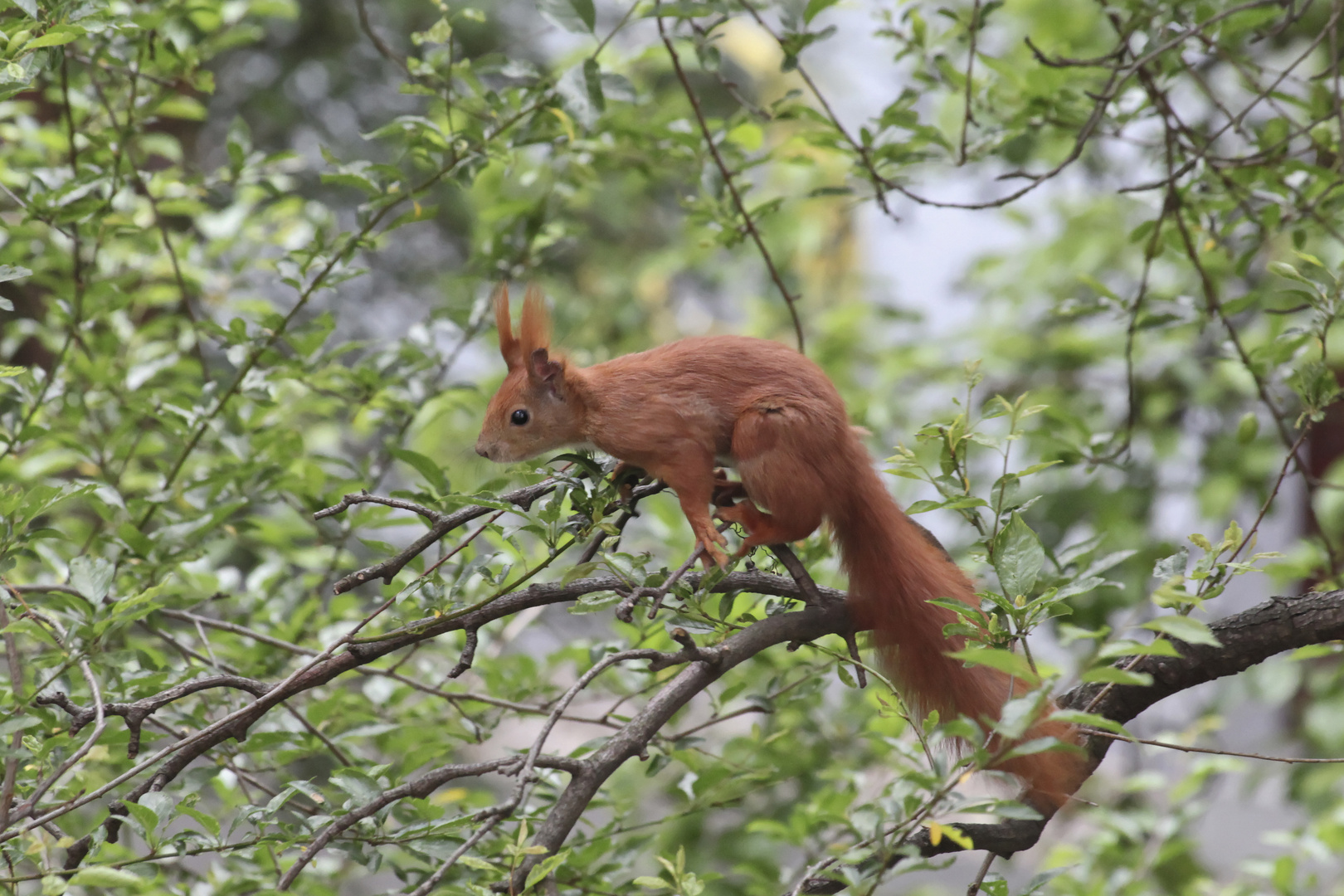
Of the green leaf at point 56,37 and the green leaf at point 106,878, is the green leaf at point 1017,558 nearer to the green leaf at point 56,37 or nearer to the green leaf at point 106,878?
the green leaf at point 106,878

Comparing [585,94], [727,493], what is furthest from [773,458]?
[585,94]

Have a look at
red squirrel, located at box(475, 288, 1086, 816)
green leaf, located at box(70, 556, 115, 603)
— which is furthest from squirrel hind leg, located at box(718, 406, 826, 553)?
green leaf, located at box(70, 556, 115, 603)

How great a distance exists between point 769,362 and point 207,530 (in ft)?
2.78

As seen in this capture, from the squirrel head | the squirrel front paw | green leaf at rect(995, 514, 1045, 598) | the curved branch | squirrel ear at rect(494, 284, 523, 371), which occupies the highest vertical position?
squirrel ear at rect(494, 284, 523, 371)

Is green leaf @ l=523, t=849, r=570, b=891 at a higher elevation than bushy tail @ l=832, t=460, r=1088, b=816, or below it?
below

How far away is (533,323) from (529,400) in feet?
0.37

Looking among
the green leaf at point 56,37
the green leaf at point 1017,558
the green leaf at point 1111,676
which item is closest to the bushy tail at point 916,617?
the green leaf at point 1017,558

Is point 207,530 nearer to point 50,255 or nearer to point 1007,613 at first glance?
point 50,255

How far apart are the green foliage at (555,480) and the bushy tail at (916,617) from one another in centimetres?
5

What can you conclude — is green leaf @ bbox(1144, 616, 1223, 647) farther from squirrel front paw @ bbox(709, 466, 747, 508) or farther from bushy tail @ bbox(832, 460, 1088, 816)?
squirrel front paw @ bbox(709, 466, 747, 508)

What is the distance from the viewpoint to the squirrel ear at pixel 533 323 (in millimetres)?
1628

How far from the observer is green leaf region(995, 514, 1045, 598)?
3.49ft

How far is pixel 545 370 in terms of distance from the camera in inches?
64.5

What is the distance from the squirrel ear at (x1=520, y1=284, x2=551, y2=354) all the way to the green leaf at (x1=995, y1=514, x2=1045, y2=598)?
77 cm
